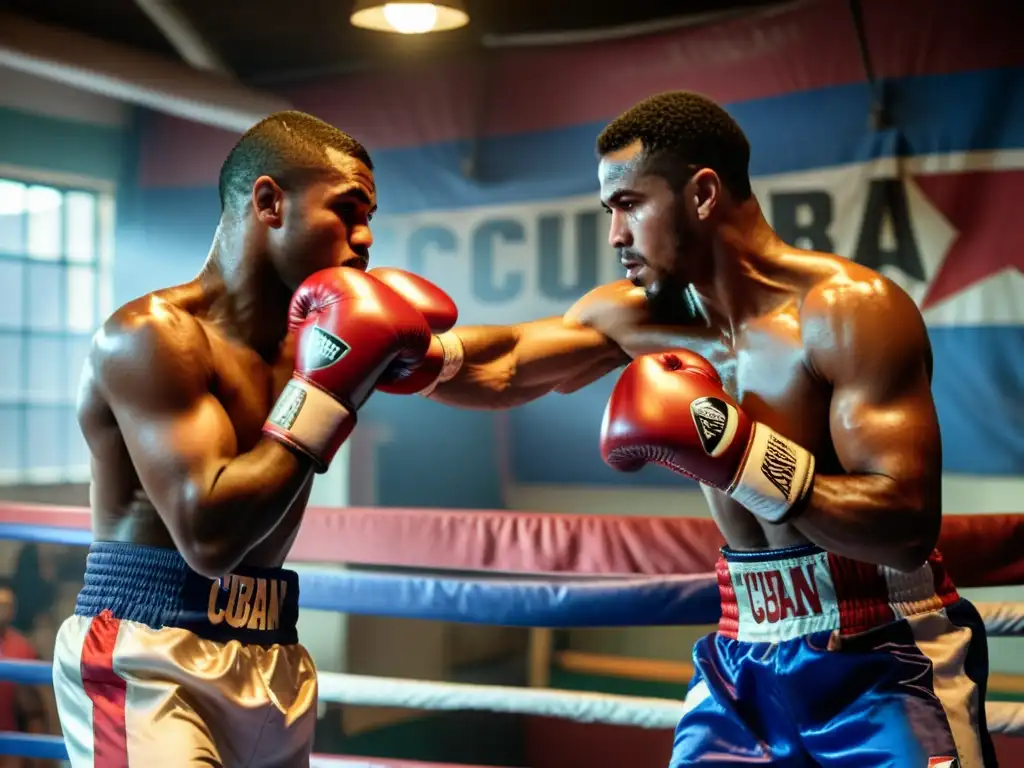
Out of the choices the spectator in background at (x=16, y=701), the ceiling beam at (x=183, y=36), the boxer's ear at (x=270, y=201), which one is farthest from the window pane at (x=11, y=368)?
the boxer's ear at (x=270, y=201)

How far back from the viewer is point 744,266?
198 centimetres

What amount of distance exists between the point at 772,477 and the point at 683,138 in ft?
1.98

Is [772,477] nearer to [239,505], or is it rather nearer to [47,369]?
[239,505]

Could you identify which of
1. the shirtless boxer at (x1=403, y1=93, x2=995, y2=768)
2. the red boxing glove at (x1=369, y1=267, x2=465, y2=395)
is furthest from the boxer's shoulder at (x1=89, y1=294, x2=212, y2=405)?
the shirtless boxer at (x1=403, y1=93, x2=995, y2=768)

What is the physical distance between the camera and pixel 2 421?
5.73m

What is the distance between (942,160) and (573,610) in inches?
90.8

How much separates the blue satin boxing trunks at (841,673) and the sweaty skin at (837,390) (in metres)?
0.09

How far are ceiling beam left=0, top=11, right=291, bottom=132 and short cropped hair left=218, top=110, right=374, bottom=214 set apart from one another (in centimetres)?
320

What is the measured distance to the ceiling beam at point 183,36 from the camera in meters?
5.24

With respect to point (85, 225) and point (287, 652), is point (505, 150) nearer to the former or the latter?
point (85, 225)

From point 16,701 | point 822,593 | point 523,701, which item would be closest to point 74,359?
point 16,701

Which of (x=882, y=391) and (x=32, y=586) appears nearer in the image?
(x=882, y=391)

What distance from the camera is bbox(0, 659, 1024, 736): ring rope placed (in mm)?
→ 2693

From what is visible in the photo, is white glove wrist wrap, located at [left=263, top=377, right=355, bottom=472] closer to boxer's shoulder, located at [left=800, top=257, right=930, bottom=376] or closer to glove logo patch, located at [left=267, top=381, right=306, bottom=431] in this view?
glove logo patch, located at [left=267, top=381, right=306, bottom=431]
